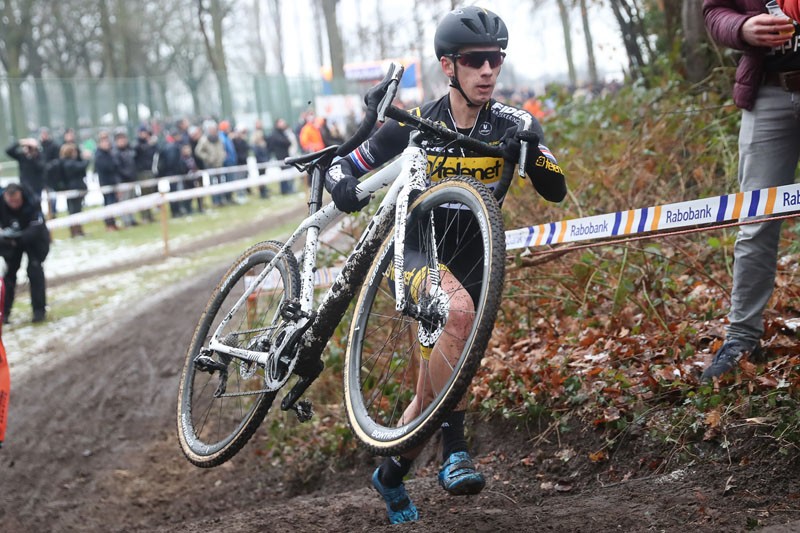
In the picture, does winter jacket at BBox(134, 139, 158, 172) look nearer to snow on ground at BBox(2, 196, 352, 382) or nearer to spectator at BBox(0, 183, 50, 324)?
snow on ground at BBox(2, 196, 352, 382)

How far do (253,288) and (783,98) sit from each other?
9.81ft

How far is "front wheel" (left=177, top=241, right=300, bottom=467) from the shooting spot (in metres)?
4.99

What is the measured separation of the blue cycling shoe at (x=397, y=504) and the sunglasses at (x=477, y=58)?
6.87 feet

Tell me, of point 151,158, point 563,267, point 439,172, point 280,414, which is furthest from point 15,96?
point 439,172

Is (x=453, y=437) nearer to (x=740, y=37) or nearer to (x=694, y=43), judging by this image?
(x=740, y=37)

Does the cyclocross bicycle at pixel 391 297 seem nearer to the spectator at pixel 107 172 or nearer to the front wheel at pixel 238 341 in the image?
the front wheel at pixel 238 341

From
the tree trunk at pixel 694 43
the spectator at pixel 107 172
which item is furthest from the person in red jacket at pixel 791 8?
the spectator at pixel 107 172

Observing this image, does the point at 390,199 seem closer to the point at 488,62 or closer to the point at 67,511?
the point at 488,62

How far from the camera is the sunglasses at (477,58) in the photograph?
4.51m

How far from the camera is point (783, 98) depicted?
4.83 metres

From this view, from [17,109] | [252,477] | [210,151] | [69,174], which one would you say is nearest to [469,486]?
[252,477]

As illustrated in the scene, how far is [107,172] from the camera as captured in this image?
20953 millimetres

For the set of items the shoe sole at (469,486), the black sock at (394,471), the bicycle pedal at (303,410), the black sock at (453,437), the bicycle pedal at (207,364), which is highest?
the bicycle pedal at (207,364)

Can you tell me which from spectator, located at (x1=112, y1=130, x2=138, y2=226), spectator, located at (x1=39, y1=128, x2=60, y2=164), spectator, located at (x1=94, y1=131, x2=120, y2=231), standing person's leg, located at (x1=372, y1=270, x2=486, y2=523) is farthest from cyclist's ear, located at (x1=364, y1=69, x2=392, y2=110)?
spectator, located at (x1=39, y1=128, x2=60, y2=164)
